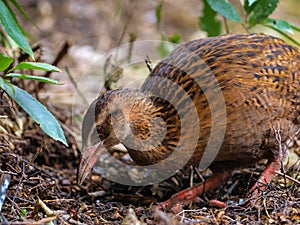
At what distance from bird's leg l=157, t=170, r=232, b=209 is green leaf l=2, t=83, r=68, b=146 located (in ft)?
4.29

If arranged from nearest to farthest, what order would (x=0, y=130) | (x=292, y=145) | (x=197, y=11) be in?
(x=0, y=130) < (x=292, y=145) < (x=197, y=11)

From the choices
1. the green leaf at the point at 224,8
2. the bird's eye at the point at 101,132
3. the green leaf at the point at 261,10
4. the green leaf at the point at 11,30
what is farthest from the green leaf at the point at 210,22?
the green leaf at the point at 11,30

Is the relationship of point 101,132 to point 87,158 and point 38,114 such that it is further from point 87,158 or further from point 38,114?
point 38,114

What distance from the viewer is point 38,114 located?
11.4ft

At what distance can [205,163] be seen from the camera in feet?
15.0

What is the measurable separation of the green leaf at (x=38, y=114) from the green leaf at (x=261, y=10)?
2496 mm

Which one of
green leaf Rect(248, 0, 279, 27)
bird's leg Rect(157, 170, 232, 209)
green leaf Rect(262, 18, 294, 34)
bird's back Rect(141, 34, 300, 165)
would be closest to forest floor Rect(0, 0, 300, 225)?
bird's leg Rect(157, 170, 232, 209)

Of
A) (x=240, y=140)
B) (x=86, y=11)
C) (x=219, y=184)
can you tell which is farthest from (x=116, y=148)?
(x=86, y=11)

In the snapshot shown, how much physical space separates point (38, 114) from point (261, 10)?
2.59m

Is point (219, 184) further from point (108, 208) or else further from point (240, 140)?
point (108, 208)

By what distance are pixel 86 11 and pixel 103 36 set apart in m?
1.12

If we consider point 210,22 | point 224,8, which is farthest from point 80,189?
point 210,22

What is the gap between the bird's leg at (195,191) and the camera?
180 inches

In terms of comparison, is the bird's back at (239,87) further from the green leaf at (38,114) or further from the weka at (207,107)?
the green leaf at (38,114)
